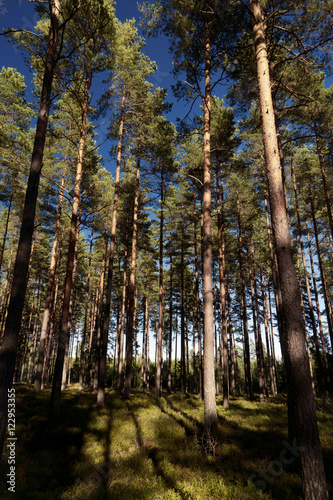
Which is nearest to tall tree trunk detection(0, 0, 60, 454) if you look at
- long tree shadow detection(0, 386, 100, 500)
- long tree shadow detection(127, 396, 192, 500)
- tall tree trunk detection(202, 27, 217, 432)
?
long tree shadow detection(0, 386, 100, 500)

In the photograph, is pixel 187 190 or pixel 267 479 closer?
pixel 267 479

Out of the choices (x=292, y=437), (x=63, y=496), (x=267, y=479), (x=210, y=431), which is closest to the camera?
(x=63, y=496)

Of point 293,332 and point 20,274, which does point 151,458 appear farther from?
point 20,274

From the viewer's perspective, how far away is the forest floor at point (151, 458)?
4.83 meters

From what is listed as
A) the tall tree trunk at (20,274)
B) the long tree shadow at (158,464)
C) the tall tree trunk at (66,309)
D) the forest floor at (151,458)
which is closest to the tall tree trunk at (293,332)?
the forest floor at (151,458)

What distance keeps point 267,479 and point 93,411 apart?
24.7ft

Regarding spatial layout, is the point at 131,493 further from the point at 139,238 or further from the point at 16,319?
the point at 139,238

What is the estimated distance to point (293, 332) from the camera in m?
4.40

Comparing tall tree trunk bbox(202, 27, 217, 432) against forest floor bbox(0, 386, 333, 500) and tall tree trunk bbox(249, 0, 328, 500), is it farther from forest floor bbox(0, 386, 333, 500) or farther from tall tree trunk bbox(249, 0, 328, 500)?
tall tree trunk bbox(249, 0, 328, 500)

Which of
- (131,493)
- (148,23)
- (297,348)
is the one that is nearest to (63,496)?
(131,493)

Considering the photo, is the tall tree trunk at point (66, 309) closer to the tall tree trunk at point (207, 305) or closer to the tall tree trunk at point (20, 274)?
the tall tree trunk at point (20, 274)

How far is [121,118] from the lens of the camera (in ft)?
46.0

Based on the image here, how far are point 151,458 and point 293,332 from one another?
5.20m

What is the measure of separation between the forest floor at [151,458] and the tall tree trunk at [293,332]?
1328 mm
